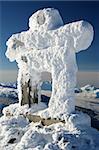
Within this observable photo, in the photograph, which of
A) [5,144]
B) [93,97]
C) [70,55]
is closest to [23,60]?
[70,55]

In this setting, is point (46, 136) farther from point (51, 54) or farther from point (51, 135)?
point (51, 54)

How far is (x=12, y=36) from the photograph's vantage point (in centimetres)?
1006

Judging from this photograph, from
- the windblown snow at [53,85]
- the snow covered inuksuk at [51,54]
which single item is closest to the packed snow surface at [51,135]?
the windblown snow at [53,85]

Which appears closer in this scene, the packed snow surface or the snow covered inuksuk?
the packed snow surface

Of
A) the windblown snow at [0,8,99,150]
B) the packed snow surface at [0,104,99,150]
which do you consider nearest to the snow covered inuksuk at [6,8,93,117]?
the windblown snow at [0,8,99,150]

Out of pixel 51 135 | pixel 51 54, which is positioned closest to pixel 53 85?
pixel 51 54

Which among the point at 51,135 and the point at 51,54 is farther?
the point at 51,54

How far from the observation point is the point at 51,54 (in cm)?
910

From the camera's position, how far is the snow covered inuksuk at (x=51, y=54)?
8.76m

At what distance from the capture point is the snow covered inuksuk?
8758 mm

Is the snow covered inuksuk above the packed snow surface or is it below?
above

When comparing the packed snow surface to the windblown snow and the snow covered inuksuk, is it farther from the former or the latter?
the snow covered inuksuk

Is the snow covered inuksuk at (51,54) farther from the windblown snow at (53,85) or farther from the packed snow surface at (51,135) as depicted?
the packed snow surface at (51,135)

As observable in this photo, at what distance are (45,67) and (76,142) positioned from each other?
2.23 metres
